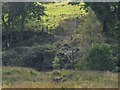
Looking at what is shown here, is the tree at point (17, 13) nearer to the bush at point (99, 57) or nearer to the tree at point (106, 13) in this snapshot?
the tree at point (106, 13)

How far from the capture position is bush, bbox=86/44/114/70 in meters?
15.6

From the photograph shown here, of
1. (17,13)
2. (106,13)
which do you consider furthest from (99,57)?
(17,13)

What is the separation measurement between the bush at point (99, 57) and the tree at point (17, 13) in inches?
672

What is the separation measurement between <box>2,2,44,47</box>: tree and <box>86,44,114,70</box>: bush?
17.1 metres

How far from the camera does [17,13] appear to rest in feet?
106

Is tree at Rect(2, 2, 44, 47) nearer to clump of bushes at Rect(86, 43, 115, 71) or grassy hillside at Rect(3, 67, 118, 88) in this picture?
clump of bushes at Rect(86, 43, 115, 71)

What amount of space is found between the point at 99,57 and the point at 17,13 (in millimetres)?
17959

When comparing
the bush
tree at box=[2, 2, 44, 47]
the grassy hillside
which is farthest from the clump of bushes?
tree at box=[2, 2, 44, 47]

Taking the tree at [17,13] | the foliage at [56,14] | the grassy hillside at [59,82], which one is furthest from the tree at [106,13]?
the grassy hillside at [59,82]

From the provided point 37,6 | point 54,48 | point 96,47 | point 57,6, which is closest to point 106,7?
point 54,48

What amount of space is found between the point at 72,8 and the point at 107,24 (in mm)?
14195

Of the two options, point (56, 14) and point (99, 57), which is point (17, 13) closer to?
point (56, 14)

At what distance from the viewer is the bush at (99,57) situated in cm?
1559

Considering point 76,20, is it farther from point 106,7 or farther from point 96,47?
point 96,47
